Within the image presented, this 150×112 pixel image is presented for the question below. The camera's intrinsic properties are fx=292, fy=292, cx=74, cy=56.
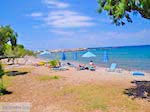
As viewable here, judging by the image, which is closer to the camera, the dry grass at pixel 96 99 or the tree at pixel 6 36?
the dry grass at pixel 96 99

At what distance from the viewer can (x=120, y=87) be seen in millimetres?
17750

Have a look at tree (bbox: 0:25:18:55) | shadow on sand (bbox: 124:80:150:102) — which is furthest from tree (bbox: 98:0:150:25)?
tree (bbox: 0:25:18:55)

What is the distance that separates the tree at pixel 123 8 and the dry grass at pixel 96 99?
12.9 ft

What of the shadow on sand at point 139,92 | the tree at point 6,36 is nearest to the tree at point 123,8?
the shadow on sand at point 139,92

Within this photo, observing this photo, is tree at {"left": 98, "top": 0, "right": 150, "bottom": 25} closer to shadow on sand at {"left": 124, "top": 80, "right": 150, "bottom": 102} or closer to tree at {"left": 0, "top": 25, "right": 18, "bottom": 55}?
shadow on sand at {"left": 124, "top": 80, "right": 150, "bottom": 102}

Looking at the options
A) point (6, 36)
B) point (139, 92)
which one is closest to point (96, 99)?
point (139, 92)

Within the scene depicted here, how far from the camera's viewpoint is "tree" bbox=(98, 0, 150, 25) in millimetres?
13359

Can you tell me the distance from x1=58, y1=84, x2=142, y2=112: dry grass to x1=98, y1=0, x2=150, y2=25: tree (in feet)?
12.9

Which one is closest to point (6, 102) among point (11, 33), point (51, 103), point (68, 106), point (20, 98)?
point (20, 98)

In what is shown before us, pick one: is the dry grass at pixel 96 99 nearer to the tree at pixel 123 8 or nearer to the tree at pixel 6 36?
the tree at pixel 123 8

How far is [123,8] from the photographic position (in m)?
13.4

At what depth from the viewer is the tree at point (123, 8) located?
13.4m

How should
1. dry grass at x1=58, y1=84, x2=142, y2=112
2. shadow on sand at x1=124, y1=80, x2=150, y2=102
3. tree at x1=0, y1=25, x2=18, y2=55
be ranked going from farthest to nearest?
tree at x1=0, y1=25, x2=18, y2=55
shadow on sand at x1=124, y1=80, x2=150, y2=102
dry grass at x1=58, y1=84, x2=142, y2=112

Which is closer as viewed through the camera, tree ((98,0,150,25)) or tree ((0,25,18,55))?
tree ((98,0,150,25))
